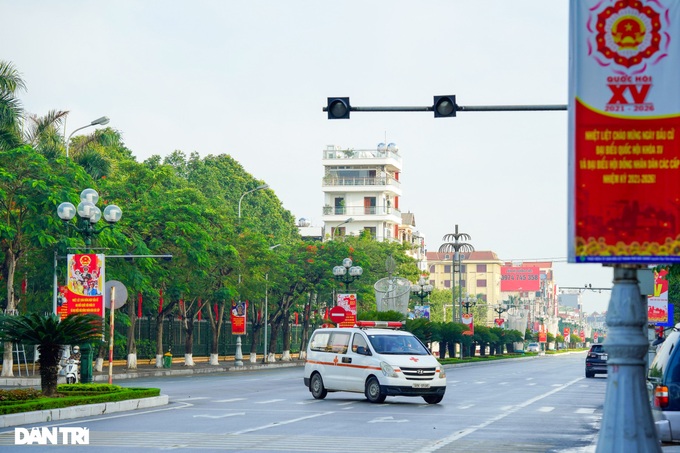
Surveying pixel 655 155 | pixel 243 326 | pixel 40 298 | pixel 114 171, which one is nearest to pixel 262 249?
pixel 243 326

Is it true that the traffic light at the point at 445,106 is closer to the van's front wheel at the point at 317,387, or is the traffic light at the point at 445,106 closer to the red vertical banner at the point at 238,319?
the van's front wheel at the point at 317,387

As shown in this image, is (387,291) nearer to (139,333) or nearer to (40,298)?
(139,333)

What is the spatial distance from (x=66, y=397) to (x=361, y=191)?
113660 millimetres

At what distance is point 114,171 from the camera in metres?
61.8

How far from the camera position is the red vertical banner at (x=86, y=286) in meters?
29.8

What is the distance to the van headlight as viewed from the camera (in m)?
28.7

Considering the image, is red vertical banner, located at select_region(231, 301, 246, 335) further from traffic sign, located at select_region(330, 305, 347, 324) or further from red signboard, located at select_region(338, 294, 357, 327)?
traffic sign, located at select_region(330, 305, 347, 324)

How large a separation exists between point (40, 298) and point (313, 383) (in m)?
19.0

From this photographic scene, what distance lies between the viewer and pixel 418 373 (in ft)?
95.1

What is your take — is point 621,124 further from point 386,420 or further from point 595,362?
point 595,362

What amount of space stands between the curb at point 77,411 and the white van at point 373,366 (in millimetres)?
4516

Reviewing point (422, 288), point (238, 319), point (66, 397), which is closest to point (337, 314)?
point (238, 319)

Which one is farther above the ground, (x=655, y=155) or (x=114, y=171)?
(x=114, y=171)

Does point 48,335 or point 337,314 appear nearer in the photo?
point 48,335
